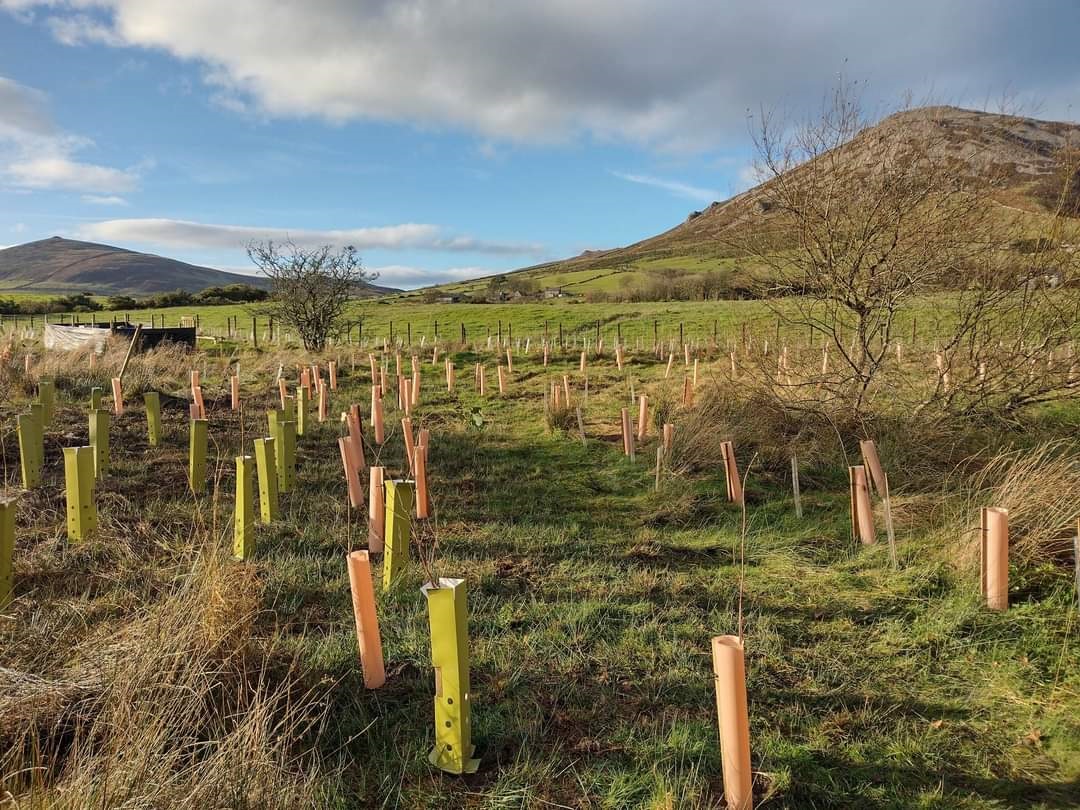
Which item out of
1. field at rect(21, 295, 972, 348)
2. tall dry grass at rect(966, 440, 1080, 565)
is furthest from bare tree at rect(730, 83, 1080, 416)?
field at rect(21, 295, 972, 348)

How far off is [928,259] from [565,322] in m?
33.1

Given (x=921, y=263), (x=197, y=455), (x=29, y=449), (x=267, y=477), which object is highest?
(x=921, y=263)

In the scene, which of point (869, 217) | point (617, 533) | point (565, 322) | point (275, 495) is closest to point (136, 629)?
point (275, 495)

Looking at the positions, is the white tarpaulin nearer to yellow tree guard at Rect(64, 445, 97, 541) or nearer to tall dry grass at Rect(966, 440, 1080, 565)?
yellow tree guard at Rect(64, 445, 97, 541)

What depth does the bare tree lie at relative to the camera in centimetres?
796

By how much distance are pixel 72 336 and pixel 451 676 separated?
23420mm

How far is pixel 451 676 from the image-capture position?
256 cm

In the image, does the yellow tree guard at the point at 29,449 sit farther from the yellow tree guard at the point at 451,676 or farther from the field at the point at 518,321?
the field at the point at 518,321

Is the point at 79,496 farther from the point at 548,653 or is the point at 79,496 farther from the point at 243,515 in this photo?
the point at 548,653

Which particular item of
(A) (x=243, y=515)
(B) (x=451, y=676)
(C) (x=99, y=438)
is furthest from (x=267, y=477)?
(B) (x=451, y=676)

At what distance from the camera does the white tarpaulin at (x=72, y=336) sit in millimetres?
19073

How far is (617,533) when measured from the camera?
5664 mm

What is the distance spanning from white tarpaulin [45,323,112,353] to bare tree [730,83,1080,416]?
1844 cm

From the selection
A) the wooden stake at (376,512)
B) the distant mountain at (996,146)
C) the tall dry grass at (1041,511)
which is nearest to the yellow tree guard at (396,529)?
the wooden stake at (376,512)
